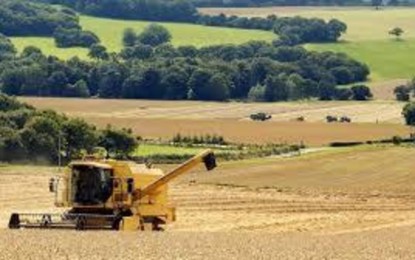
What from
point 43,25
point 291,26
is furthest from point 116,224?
point 291,26

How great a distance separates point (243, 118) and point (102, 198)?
61455mm

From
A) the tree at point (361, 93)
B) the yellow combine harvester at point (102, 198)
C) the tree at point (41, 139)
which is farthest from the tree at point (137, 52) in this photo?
the yellow combine harvester at point (102, 198)

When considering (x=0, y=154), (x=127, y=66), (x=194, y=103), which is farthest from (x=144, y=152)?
(x=127, y=66)

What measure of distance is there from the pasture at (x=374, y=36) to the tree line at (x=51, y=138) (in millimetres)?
62839

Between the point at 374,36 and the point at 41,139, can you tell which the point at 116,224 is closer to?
the point at 41,139

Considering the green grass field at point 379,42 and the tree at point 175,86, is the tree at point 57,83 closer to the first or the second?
the tree at point 175,86

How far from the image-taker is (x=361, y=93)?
4729 inches

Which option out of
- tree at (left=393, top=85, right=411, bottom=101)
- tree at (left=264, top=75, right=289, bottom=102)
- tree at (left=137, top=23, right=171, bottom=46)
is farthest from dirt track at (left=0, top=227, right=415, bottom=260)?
tree at (left=137, top=23, right=171, bottom=46)

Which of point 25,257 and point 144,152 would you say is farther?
point 144,152

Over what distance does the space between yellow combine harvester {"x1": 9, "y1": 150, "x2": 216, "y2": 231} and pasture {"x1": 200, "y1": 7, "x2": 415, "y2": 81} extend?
98.3 metres

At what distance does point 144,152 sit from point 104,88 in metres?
51.8

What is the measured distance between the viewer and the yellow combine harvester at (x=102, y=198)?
34750mm

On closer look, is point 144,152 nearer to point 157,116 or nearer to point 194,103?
point 157,116

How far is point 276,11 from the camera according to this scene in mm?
190000
